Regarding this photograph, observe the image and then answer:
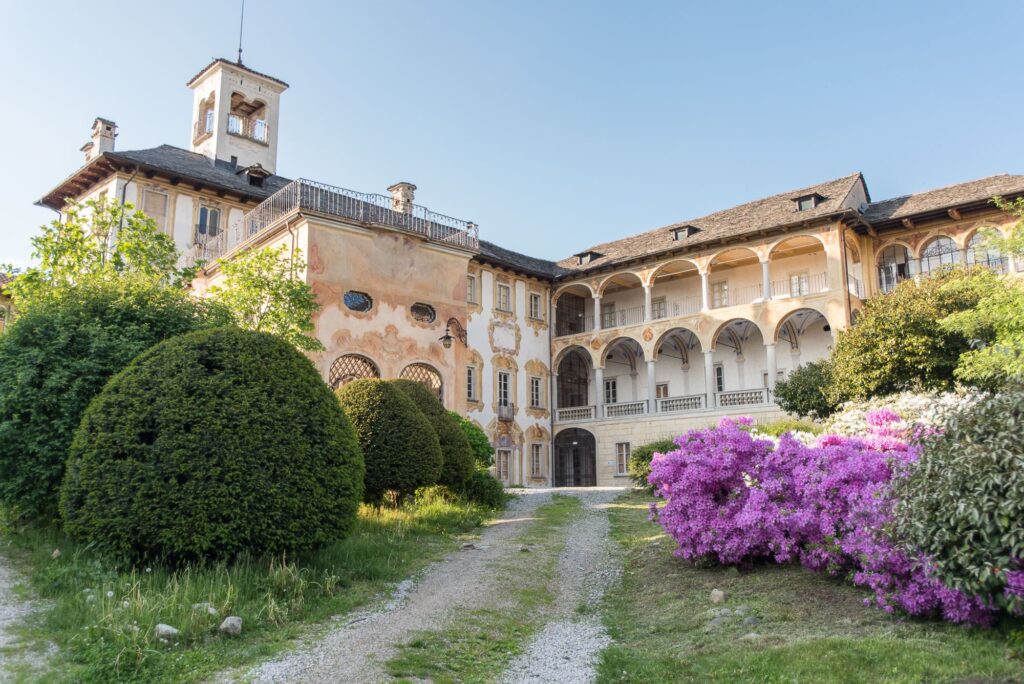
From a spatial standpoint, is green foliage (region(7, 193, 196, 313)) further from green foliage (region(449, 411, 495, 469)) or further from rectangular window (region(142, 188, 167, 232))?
rectangular window (region(142, 188, 167, 232))

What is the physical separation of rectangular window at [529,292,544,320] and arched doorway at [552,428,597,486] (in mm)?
4608

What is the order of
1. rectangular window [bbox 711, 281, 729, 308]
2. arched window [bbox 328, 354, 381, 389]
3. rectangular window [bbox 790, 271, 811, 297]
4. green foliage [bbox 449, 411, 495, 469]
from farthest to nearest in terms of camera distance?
1. rectangular window [bbox 711, 281, 729, 308]
2. rectangular window [bbox 790, 271, 811, 297]
3. arched window [bbox 328, 354, 381, 389]
4. green foliage [bbox 449, 411, 495, 469]

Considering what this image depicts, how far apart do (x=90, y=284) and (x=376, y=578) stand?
5800 millimetres

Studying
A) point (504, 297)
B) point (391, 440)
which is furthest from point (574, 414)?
point (391, 440)

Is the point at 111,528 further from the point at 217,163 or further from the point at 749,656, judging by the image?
the point at 217,163

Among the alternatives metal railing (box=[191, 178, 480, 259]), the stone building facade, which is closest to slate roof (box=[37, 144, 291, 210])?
the stone building facade

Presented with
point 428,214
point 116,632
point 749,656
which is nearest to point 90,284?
point 116,632

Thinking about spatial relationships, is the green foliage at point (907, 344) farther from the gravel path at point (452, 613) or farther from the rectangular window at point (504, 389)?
the rectangular window at point (504, 389)

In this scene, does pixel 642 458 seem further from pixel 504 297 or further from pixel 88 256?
pixel 88 256

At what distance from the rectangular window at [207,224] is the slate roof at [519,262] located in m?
9.00

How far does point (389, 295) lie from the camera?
20.2 metres

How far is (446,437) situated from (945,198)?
804 inches

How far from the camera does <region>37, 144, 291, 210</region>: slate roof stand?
27616mm

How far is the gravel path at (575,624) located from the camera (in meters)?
6.62
